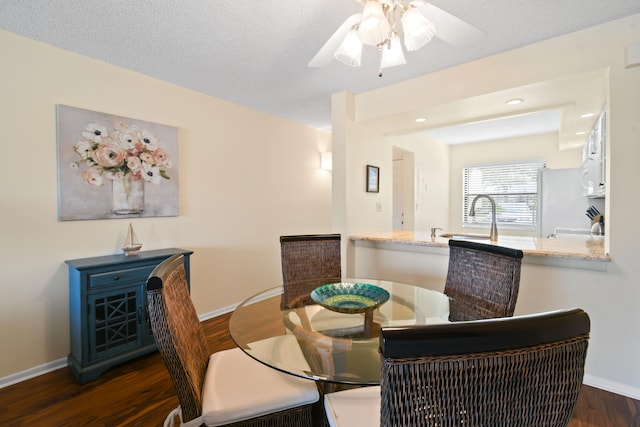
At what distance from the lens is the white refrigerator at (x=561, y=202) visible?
143 inches

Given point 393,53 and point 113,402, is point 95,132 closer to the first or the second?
point 113,402

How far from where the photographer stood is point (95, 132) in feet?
7.32


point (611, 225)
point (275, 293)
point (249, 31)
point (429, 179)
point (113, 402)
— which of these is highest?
point (249, 31)

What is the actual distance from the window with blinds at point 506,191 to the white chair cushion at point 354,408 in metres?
4.86

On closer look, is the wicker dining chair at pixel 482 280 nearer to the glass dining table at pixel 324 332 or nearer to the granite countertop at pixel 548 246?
the glass dining table at pixel 324 332

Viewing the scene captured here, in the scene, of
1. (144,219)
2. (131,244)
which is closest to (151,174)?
(144,219)

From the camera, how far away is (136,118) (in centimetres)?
247

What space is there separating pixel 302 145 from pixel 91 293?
9.43 feet

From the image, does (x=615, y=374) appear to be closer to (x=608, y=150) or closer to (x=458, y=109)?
(x=608, y=150)

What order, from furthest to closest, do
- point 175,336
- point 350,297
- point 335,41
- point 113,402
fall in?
point 113,402, point 350,297, point 335,41, point 175,336

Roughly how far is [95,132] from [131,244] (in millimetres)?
910

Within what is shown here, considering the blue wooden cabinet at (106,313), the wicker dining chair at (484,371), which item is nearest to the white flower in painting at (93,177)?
the blue wooden cabinet at (106,313)

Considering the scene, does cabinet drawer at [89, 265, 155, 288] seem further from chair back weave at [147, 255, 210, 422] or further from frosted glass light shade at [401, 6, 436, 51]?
frosted glass light shade at [401, 6, 436, 51]

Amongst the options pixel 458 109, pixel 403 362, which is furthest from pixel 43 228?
pixel 458 109
